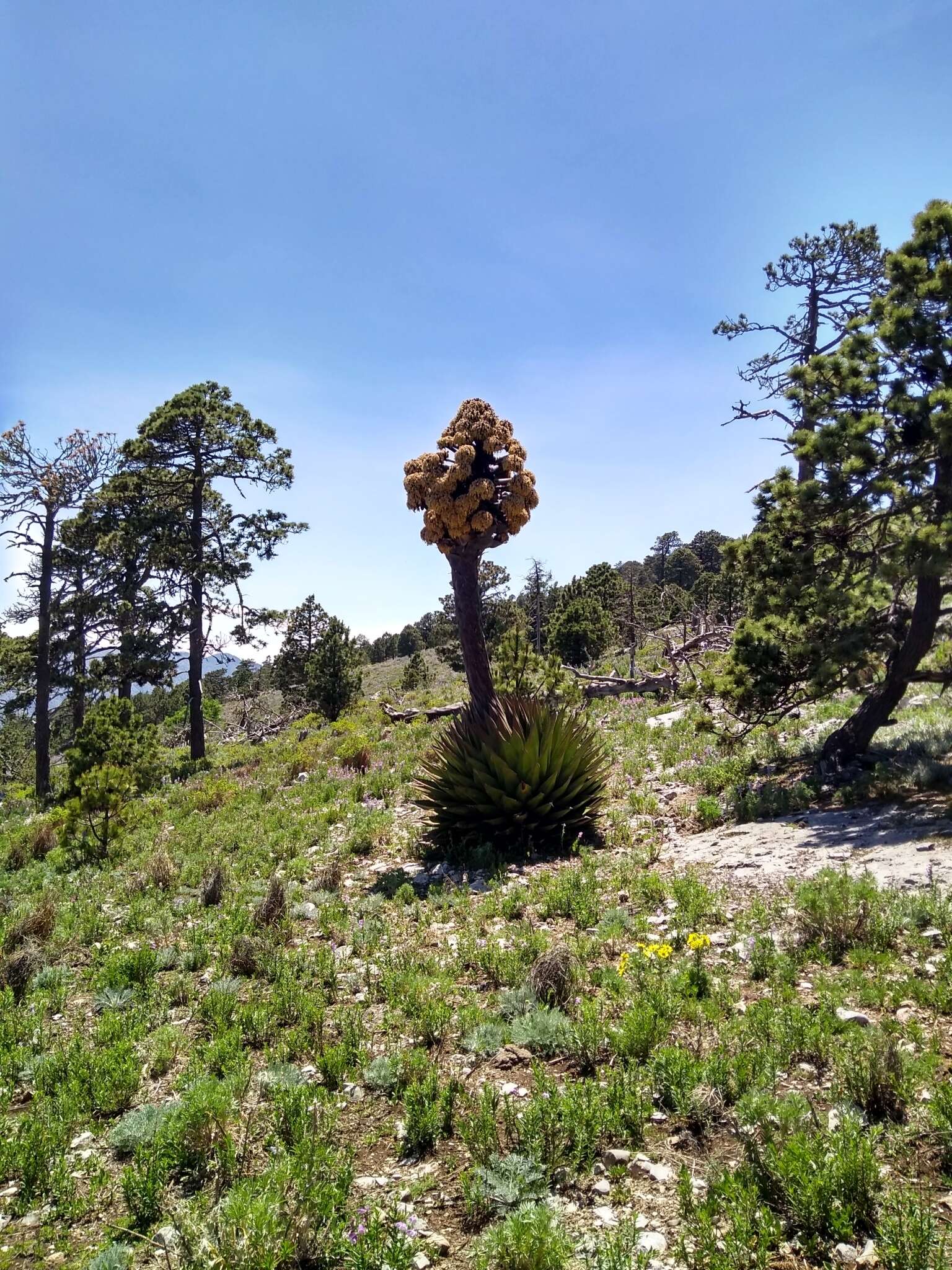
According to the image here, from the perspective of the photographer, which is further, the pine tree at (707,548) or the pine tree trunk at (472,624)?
the pine tree at (707,548)

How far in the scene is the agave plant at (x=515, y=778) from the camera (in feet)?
28.1

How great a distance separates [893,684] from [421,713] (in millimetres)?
12257

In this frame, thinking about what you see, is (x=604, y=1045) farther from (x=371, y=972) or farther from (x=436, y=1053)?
(x=371, y=972)

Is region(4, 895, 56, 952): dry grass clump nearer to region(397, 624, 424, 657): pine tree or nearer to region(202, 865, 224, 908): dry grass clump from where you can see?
region(202, 865, 224, 908): dry grass clump

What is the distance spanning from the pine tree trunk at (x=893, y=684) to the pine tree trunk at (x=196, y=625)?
20.9 metres

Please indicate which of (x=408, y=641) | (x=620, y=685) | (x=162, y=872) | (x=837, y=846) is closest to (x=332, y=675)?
(x=620, y=685)

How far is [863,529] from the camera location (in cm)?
914

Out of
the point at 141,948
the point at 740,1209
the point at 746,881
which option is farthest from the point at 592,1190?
the point at 141,948

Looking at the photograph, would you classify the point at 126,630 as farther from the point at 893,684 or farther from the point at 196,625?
the point at 893,684

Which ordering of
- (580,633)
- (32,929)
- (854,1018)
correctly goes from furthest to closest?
(580,633), (32,929), (854,1018)

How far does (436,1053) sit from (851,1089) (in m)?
2.33

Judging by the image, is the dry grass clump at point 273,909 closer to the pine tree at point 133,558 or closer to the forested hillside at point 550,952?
the forested hillside at point 550,952

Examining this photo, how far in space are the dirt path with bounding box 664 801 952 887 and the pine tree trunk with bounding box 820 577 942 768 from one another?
1485 millimetres

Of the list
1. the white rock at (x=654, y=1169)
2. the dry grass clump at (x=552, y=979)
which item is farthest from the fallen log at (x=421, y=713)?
the white rock at (x=654, y=1169)
